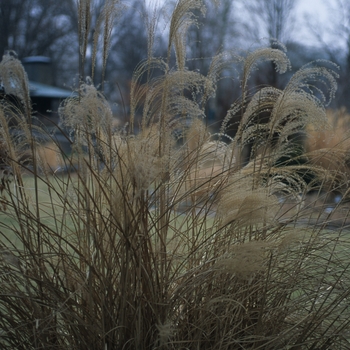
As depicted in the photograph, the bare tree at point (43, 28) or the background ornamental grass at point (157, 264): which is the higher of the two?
the bare tree at point (43, 28)

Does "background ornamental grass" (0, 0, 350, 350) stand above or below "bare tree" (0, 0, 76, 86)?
below

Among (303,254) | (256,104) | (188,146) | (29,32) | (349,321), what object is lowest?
(349,321)

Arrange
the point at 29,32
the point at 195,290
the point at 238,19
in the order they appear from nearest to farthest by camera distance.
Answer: the point at 195,290
the point at 238,19
the point at 29,32

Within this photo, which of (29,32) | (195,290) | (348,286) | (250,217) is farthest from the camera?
(29,32)

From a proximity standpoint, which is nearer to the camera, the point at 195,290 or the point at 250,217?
the point at 250,217

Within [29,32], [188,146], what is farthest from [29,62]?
[188,146]

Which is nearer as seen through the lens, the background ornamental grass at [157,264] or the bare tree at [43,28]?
the background ornamental grass at [157,264]

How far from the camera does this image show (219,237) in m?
2.20

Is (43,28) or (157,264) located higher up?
(43,28)

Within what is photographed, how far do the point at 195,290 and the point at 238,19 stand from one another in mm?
26595

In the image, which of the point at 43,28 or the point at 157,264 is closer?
the point at 157,264

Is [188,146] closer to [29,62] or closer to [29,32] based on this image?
[29,62]

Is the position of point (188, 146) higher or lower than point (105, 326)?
higher

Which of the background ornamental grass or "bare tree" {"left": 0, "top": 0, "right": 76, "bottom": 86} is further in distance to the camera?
"bare tree" {"left": 0, "top": 0, "right": 76, "bottom": 86}
